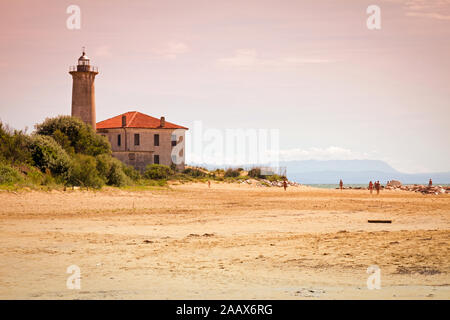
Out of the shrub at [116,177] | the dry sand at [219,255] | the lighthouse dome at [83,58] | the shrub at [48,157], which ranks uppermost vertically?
the lighthouse dome at [83,58]

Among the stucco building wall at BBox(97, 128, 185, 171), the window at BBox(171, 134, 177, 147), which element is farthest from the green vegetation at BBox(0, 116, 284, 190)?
the window at BBox(171, 134, 177, 147)

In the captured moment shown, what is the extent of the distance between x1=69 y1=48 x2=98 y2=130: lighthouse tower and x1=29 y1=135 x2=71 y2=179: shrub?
18.7 meters

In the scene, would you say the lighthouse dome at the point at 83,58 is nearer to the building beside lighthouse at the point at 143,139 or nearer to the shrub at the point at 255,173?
the building beside lighthouse at the point at 143,139

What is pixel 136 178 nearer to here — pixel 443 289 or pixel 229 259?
pixel 229 259

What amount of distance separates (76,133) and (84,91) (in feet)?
40.7

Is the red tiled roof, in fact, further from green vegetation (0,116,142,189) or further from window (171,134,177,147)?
green vegetation (0,116,142,189)

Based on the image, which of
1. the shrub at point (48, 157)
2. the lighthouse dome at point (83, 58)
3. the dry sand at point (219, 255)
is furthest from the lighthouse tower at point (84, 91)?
the dry sand at point (219, 255)

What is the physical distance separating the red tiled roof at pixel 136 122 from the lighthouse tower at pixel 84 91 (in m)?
7.92

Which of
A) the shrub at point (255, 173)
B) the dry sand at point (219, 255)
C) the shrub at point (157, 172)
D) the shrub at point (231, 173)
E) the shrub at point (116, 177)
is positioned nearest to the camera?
the dry sand at point (219, 255)

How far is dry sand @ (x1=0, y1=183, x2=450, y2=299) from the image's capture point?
803 cm

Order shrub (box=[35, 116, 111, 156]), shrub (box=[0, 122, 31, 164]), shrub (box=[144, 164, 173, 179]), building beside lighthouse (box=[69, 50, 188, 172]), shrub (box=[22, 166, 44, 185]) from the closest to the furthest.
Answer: shrub (box=[22, 166, 44, 185]) → shrub (box=[0, 122, 31, 164]) → shrub (box=[35, 116, 111, 156]) → shrub (box=[144, 164, 173, 179]) → building beside lighthouse (box=[69, 50, 188, 172])

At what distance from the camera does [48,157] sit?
28.7 meters

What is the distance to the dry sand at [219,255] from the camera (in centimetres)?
803
